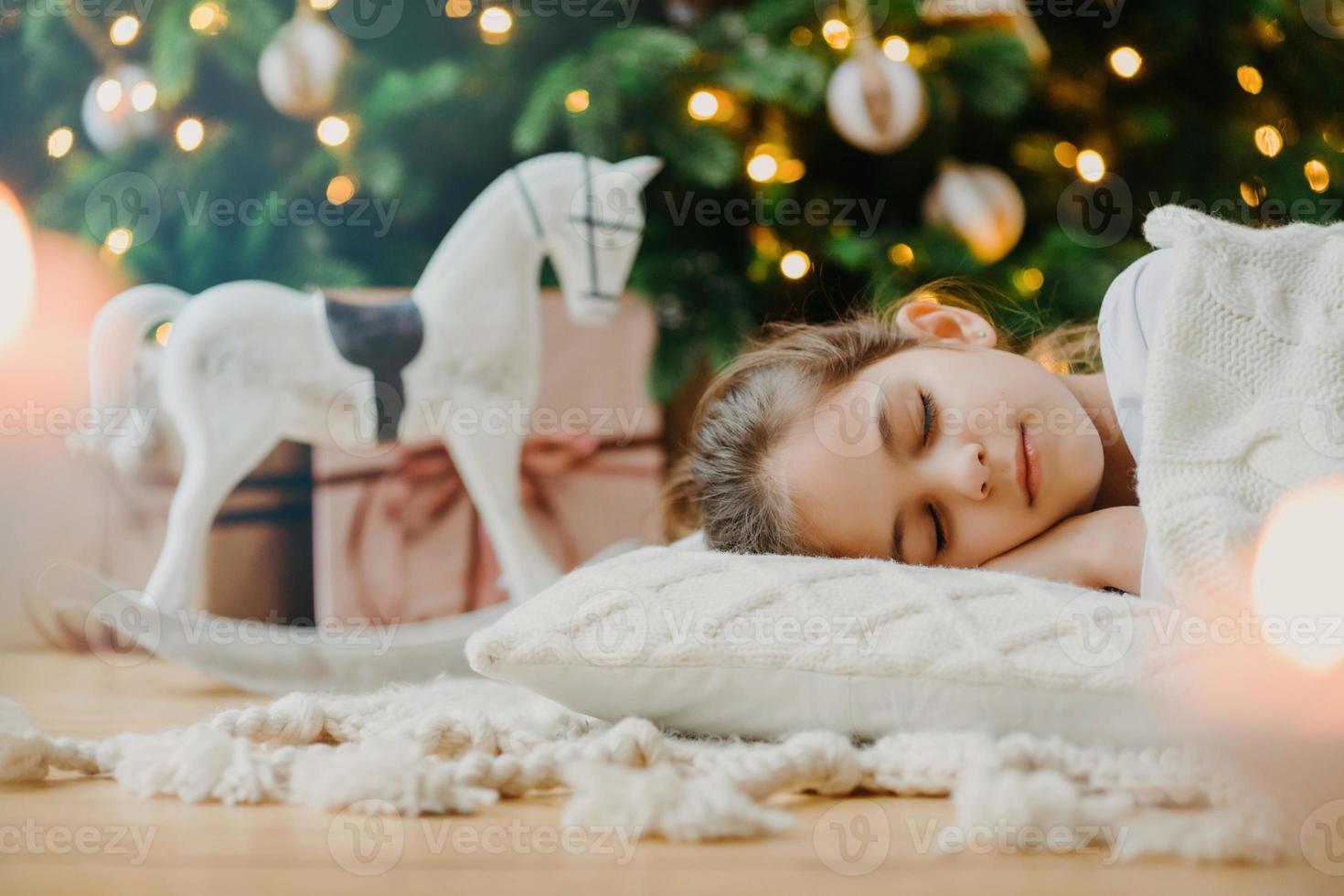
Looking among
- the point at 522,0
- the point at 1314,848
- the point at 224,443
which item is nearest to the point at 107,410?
the point at 224,443

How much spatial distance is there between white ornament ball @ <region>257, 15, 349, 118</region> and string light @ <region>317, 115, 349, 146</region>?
0.16ft

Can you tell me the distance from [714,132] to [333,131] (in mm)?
607

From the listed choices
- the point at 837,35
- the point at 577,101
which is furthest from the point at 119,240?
the point at 837,35

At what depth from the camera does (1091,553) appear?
2.77 feet

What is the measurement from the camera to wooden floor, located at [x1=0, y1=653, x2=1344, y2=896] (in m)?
0.51

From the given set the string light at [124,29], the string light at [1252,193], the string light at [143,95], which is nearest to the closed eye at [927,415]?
the string light at [1252,193]

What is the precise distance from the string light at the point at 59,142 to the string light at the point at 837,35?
1253mm

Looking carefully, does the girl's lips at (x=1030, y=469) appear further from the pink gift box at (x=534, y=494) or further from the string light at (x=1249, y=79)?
the string light at (x=1249, y=79)

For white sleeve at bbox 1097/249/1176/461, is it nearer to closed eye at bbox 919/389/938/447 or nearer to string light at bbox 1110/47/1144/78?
closed eye at bbox 919/389/938/447

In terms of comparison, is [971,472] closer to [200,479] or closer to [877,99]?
[877,99]

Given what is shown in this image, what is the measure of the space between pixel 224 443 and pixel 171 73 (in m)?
0.63

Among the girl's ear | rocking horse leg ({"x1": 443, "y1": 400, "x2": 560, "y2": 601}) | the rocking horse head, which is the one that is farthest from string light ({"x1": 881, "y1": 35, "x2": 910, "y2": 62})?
rocking horse leg ({"x1": 443, "y1": 400, "x2": 560, "y2": 601})

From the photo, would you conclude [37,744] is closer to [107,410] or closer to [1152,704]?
[1152,704]

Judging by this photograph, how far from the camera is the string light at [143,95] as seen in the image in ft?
5.51
